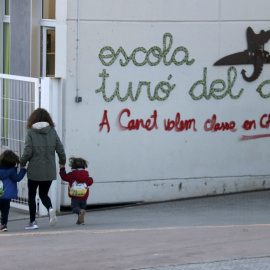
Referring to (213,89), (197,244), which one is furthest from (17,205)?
(197,244)

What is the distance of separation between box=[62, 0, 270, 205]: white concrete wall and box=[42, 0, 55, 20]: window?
1.26m

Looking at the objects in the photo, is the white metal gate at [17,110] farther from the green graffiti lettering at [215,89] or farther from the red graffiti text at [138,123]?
the green graffiti lettering at [215,89]

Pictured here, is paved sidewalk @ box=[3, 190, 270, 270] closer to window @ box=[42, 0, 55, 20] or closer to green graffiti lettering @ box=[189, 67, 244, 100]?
green graffiti lettering @ box=[189, 67, 244, 100]

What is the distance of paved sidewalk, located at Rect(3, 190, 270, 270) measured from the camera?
8.15 metres

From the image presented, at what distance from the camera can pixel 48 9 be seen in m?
14.2

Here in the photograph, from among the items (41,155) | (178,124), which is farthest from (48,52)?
(41,155)

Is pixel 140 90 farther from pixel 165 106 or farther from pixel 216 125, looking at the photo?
pixel 216 125

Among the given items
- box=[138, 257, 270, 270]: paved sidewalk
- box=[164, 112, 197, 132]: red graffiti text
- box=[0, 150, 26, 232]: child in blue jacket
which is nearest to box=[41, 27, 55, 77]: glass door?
box=[164, 112, 197, 132]: red graffiti text

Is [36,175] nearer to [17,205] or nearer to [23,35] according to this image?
[17,205]

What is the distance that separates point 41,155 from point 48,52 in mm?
3519

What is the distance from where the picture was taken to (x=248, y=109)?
1427cm

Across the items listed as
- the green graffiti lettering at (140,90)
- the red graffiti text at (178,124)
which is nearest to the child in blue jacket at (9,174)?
the green graffiti lettering at (140,90)

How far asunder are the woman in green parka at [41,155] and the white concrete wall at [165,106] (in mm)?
1584

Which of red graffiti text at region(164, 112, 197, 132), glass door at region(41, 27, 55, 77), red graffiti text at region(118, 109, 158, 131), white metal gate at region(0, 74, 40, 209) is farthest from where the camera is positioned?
glass door at region(41, 27, 55, 77)
